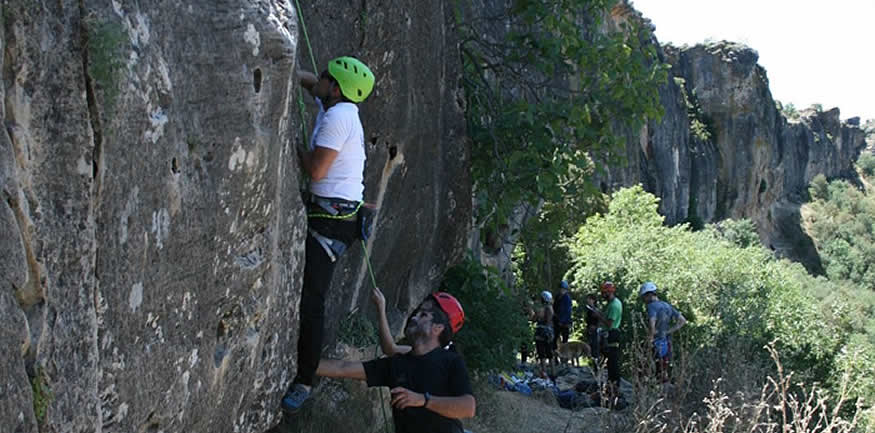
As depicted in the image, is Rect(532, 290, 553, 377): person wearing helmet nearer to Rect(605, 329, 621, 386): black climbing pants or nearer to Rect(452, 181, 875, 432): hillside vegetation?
Rect(452, 181, 875, 432): hillside vegetation

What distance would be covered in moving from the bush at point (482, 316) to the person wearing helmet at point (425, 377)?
5.81m

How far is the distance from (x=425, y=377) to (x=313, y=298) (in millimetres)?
793

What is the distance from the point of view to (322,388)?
692cm

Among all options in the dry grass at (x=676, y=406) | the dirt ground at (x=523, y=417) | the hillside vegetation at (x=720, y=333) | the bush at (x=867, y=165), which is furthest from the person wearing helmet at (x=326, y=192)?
the bush at (x=867, y=165)

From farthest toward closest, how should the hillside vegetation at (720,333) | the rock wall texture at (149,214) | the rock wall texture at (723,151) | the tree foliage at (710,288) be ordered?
1. the rock wall texture at (723,151)
2. the tree foliage at (710,288)
3. the hillside vegetation at (720,333)
4. the rock wall texture at (149,214)

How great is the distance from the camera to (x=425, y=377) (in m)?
5.21

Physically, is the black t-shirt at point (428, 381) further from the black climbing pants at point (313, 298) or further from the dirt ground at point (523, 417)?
the dirt ground at point (523, 417)

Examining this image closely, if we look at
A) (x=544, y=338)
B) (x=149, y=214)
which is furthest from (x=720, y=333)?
(x=149, y=214)

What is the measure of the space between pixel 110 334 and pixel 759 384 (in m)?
9.39

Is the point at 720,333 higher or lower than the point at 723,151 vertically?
lower

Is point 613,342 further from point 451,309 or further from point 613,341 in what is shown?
point 451,309

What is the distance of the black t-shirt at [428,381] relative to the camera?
5.18m

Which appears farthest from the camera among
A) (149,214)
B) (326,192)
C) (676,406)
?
(676,406)

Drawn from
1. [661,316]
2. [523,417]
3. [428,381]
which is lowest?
[523,417]
